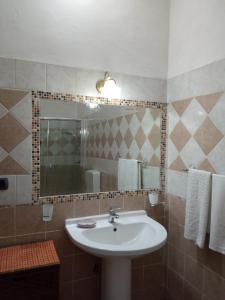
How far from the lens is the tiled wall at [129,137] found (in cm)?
196

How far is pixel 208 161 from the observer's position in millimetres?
1737

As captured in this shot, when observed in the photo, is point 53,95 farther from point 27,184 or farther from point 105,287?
point 105,287

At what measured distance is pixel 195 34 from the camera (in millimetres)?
1871

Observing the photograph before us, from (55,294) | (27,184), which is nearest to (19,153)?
(27,184)

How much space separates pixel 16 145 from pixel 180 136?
4.01 feet

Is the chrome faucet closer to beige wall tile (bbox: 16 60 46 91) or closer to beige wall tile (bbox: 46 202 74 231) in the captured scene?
beige wall tile (bbox: 46 202 74 231)

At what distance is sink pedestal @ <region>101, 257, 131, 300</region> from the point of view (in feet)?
5.61

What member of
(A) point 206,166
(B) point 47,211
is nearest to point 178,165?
(A) point 206,166

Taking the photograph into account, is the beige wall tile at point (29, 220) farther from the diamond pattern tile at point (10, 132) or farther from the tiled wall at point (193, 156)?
the tiled wall at point (193, 156)

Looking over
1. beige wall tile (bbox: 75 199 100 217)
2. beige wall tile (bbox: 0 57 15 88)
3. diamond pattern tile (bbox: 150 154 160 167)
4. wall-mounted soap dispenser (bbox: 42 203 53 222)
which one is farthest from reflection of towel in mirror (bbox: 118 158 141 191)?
beige wall tile (bbox: 0 57 15 88)

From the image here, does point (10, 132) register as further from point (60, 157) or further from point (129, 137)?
point (129, 137)

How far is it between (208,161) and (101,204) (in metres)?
0.84

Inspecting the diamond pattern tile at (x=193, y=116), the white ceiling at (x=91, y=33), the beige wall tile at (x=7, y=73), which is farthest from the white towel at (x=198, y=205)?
the beige wall tile at (x=7, y=73)

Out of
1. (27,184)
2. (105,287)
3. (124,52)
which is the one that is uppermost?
(124,52)
